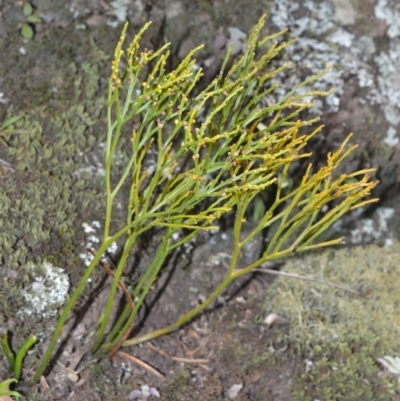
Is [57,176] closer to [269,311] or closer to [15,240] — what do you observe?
[15,240]

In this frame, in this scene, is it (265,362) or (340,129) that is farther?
(340,129)

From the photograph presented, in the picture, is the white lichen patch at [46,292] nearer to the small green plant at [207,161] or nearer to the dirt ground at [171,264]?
the dirt ground at [171,264]

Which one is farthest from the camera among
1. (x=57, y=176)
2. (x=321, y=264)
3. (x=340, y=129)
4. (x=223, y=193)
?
(x=340, y=129)

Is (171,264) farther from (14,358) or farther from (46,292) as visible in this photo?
(14,358)

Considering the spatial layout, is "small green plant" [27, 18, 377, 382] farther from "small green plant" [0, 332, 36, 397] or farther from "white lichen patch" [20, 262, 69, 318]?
"white lichen patch" [20, 262, 69, 318]

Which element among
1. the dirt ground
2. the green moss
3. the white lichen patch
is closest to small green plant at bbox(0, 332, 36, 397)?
the dirt ground

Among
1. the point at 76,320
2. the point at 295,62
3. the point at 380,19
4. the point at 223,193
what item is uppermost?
the point at 380,19

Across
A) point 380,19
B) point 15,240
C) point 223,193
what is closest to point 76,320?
point 15,240
